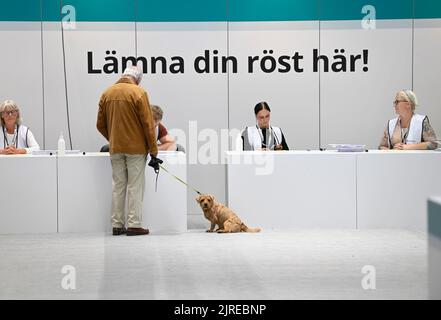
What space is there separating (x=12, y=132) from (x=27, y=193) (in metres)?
1.02

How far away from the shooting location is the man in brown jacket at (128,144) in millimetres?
7500

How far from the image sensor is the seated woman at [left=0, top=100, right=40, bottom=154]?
8.53 metres

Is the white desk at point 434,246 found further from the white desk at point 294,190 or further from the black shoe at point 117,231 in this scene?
the white desk at point 294,190

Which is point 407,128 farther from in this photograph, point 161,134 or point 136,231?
point 136,231

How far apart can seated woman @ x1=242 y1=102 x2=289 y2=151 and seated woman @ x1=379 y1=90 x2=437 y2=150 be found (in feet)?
3.61

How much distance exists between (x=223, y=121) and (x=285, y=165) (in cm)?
196

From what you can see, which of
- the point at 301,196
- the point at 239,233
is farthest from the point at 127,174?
the point at 301,196

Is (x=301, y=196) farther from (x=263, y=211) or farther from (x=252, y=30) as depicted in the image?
(x=252, y=30)

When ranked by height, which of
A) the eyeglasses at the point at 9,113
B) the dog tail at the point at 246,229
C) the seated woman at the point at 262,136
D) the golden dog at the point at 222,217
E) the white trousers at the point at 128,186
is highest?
the eyeglasses at the point at 9,113

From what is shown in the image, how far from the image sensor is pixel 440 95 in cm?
996

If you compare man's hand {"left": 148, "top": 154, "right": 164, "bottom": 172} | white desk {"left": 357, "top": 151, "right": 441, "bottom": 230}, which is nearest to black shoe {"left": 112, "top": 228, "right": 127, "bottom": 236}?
man's hand {"left": 148, "top": 154, "right": 164, "bottom": 172}

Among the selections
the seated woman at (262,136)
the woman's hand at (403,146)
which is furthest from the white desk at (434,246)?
the seated woman at (262,136)

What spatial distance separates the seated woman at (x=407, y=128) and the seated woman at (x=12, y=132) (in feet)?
12.0

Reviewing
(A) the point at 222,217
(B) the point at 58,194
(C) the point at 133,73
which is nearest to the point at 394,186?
(A) the point at 222,217
